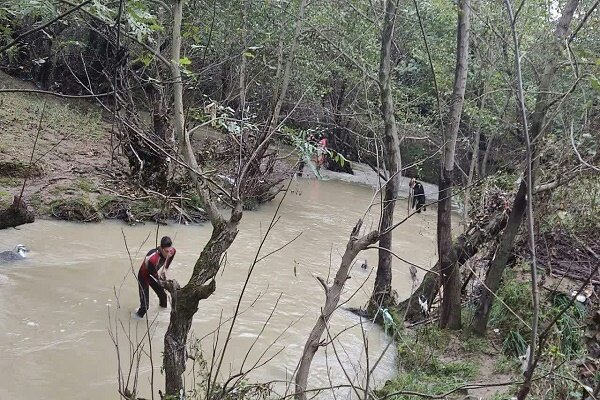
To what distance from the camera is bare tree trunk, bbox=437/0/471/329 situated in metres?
6.79

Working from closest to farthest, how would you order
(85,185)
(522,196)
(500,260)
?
(522,196) < (500,260) < (85,185)

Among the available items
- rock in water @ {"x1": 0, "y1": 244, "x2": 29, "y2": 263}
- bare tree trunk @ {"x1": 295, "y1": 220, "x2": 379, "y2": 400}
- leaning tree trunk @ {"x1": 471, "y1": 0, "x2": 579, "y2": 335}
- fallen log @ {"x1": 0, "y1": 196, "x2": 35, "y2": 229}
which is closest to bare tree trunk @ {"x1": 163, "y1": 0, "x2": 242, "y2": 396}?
bare tree trunk @ {"x1": 295, "y1": 220, "x2": 379, "y2": 400}

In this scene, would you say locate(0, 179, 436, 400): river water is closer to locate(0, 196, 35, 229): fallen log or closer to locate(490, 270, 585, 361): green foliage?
locate(0, 196, 35, 229): fallen log

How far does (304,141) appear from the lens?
445 cm

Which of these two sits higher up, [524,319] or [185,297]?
[185,297]

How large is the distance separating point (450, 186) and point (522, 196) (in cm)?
88

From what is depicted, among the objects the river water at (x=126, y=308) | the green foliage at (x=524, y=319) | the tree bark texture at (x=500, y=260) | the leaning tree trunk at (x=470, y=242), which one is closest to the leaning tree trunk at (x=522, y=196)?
the tree bark texture at (x=500, y=260)

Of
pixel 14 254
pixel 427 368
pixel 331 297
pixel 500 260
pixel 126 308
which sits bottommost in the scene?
pixel 126 308

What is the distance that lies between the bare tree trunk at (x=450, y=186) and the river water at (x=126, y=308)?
1.00m

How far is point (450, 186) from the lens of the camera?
6.88 metres

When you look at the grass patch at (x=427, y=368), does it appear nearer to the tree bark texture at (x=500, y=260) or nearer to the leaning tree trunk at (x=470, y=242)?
the tree bark texture at (x=500, y=260)

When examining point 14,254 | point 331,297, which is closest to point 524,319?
point 331,297

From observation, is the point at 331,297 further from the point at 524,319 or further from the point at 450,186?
the point at 524,319

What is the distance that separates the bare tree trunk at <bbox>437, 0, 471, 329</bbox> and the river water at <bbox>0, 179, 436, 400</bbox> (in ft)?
3.26
